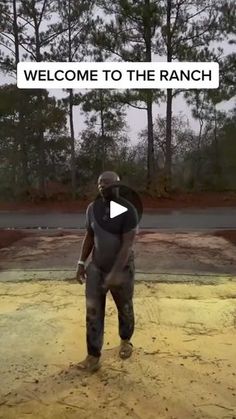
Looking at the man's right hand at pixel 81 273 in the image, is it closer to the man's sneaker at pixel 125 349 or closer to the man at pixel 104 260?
the man at pixel 104 260

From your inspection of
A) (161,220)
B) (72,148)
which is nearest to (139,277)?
(161,220)

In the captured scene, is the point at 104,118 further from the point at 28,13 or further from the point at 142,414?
the point at 142,414

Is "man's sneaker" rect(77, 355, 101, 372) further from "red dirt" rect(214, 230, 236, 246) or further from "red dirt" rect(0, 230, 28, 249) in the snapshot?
Answer: "red dirt" rect(214, 230, 236, 246)

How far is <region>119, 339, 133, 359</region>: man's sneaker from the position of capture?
4.71m

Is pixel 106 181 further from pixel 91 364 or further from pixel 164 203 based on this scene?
pixel 164 203

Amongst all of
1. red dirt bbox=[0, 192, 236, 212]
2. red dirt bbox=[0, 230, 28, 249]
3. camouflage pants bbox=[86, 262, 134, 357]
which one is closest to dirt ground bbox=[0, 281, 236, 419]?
camouflage pants bbox=[86, 262, 134, 357]

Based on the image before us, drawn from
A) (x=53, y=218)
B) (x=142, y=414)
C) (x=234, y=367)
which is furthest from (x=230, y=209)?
(x=142, y=414)

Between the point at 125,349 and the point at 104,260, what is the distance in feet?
3.17

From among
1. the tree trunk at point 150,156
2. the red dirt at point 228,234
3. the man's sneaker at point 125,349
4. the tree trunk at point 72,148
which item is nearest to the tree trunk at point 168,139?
the tree trunk at point 150,156

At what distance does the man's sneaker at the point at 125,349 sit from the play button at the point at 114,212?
116 centimetres

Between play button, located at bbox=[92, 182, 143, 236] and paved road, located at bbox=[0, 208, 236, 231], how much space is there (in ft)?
27.1

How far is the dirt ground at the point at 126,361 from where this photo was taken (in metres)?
3.89

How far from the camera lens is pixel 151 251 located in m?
9.76

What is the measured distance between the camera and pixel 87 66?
173 inches
